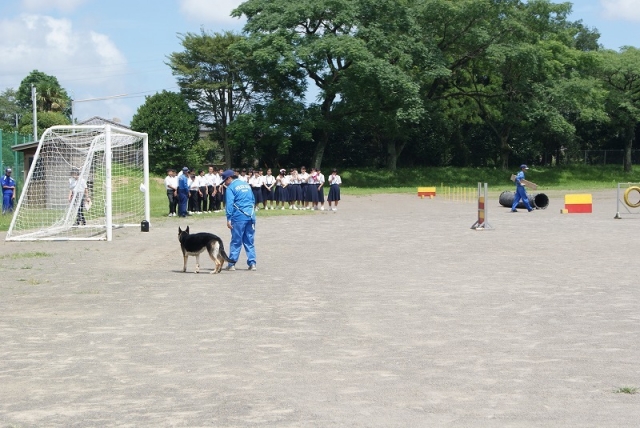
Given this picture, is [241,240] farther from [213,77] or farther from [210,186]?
[213,77]

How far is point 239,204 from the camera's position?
54.8ft

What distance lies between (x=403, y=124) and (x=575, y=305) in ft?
150

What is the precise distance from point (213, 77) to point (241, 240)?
163 feet

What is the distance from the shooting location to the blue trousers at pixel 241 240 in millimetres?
16619

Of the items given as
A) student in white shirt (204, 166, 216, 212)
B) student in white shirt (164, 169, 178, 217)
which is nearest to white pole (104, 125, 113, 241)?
student in white shirt (164, 169, 178, 217)

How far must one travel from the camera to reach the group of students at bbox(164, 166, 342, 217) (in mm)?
33969

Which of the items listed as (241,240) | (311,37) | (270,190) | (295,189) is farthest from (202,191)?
(311,37)

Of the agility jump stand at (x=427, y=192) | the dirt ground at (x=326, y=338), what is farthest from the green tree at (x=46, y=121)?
the dirt ground at (x=326, y=338)

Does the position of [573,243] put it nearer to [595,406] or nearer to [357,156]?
[595,406]

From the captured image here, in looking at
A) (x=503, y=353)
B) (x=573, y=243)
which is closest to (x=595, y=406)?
(x=503, y=353)

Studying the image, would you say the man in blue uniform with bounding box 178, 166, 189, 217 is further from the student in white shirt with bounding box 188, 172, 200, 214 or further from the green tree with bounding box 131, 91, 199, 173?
the green tree with bounding box 131, 91, 199, 173

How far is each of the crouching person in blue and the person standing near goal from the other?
10785 millimetres

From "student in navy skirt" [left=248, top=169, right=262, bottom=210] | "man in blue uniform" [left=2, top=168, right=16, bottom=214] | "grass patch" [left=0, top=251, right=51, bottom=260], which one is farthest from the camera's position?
"student in navy skirt" [left=248, top=169, right=262, bottom=210]

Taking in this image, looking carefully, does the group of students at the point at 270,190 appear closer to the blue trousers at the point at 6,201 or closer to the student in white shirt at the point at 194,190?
the student in white shirt at the point at 194,190
